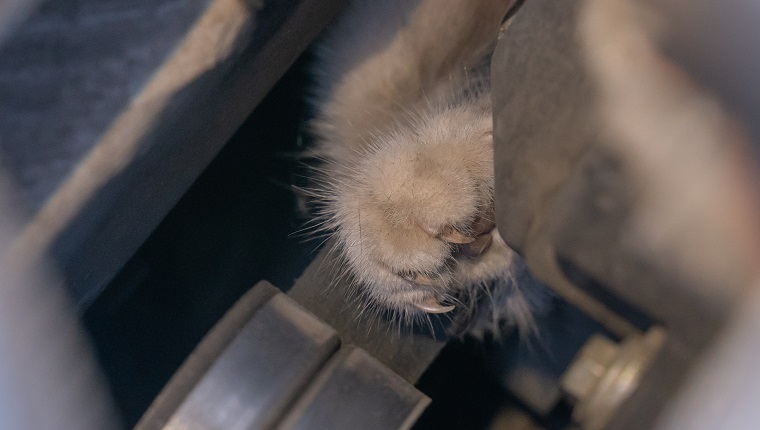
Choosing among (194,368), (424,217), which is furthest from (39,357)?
(424,217)

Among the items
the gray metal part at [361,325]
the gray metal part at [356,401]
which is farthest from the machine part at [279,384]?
the gray metal part at [361,325]

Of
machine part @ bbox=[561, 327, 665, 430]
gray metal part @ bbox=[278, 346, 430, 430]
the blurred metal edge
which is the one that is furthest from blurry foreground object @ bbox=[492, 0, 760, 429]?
the blurred metal edge

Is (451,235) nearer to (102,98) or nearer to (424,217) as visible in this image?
(424,217)

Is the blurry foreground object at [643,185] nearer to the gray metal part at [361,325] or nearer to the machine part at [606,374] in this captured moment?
the machine part at [606,374]

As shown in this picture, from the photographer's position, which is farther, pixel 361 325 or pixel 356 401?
pixel 361 325

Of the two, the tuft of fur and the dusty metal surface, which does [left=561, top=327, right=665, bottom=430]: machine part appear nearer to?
the tuft of fur
